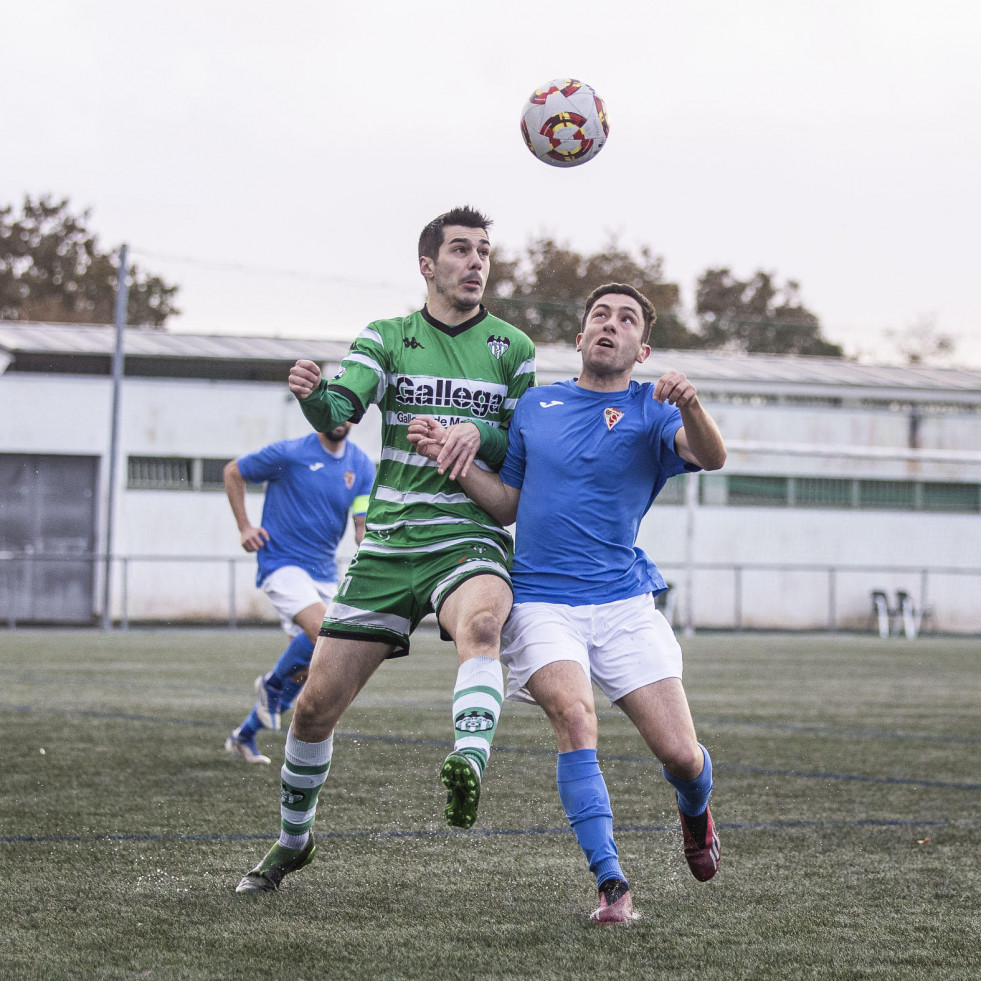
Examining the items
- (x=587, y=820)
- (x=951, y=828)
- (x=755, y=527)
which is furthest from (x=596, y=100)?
(x=755, y=527)

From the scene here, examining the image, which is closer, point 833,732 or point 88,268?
point 833,732

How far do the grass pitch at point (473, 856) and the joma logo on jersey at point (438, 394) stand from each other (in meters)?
1.63

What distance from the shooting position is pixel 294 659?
8.25 m

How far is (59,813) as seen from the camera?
6.22 m

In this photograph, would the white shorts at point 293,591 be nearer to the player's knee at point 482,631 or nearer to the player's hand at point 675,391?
the player's knee at point 482,631

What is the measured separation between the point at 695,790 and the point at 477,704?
0.91 metres

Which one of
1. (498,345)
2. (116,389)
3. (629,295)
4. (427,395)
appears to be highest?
(116,389)

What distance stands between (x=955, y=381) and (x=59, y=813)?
33.3 metres

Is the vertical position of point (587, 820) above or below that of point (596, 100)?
below

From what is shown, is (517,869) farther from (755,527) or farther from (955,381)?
(955,381)

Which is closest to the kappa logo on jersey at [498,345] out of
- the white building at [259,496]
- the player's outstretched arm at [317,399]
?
the player's outstretched arm at [317,399]

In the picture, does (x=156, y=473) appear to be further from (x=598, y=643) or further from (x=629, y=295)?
(x=598, y=643)

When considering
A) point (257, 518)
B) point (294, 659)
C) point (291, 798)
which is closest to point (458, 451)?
point (291, 798)

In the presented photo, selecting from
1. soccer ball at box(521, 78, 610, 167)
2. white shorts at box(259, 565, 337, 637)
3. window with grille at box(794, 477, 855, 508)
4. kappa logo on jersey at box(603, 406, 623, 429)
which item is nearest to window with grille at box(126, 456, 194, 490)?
window with grille at box(794, 477, 855, 508)
